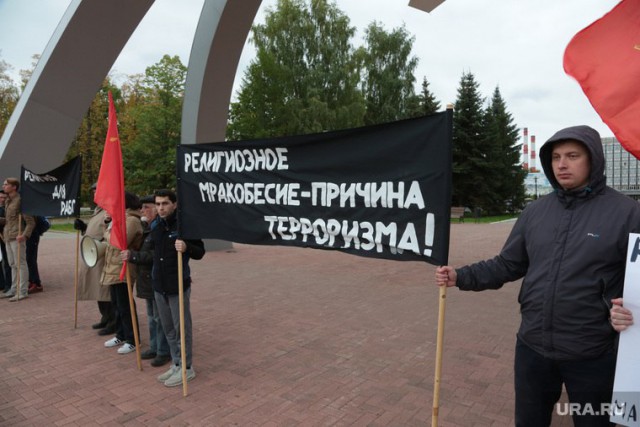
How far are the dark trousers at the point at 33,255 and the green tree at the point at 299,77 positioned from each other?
22180 millimetres

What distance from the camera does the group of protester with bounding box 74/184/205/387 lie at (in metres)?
4.11

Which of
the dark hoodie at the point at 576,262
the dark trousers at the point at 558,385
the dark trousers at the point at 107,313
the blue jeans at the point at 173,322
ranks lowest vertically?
the dark trousers at the point at 107,313

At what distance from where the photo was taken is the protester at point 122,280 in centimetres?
474

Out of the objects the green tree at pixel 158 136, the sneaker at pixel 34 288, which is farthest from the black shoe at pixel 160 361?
the green tree at pixel 158 136

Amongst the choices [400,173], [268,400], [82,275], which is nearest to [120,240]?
[82,275]

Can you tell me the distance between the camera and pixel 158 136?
27.1m

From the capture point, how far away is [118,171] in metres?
4.39

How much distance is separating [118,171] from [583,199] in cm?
415

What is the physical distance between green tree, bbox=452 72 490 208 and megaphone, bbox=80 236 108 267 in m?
33.1

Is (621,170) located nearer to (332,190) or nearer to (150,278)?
(332,190)

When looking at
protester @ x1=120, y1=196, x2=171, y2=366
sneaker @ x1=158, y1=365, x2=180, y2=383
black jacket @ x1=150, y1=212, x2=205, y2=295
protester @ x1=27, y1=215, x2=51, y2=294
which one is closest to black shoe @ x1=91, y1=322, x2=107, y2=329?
protester @ x1=120, y1=196, x2=171, y2=366

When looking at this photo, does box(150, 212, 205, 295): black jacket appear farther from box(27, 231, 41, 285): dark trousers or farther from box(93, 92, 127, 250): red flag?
box(27, 231, 41, 285): dark trousers

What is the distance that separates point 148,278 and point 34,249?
4683mm

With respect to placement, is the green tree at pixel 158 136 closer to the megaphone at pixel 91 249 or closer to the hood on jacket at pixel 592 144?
the megaphone at pixel 91 249
